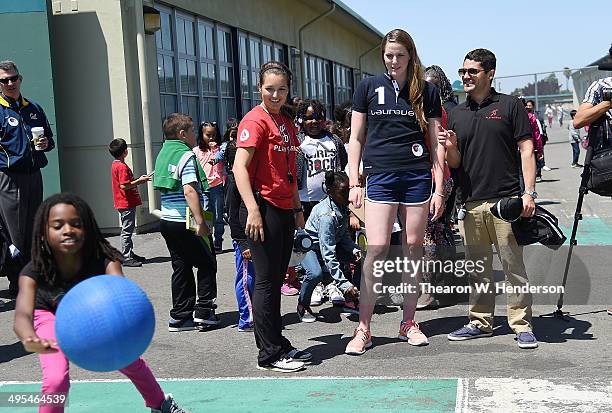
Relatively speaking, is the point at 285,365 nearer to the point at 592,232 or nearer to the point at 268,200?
the point at 268,200

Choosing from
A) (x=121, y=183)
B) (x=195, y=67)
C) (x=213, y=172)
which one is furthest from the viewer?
(x=195, y=67)

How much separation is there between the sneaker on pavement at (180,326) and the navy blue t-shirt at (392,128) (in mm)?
2204

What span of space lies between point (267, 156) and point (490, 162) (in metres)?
1.69

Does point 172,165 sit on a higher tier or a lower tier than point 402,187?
higher

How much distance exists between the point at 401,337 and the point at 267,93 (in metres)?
2.22

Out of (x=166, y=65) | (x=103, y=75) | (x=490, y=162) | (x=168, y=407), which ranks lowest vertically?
(x=168, y=407)

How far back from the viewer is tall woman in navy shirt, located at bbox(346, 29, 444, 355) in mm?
6016

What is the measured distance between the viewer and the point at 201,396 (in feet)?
17.2

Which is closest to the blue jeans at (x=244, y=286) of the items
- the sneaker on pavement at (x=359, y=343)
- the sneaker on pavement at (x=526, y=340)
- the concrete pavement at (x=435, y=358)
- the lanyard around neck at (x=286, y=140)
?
the concrete pavement at (x=435, y=358)

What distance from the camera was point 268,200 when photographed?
5.69 metres

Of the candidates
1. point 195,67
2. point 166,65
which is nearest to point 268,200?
point 166,65

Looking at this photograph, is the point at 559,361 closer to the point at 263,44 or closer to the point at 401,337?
the point at 401,337

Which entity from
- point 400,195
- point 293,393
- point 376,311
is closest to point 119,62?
point 376,311

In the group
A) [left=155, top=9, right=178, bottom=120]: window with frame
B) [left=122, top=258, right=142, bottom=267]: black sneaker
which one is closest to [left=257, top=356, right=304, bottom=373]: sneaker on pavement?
[left=122, top=258, right=142, bottom=267]: black sneaker
